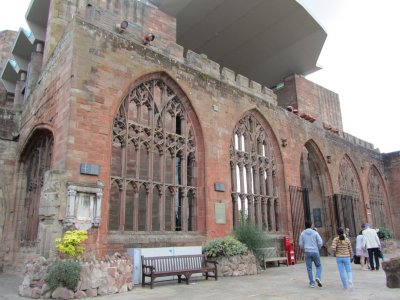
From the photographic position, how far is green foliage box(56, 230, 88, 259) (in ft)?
24.2

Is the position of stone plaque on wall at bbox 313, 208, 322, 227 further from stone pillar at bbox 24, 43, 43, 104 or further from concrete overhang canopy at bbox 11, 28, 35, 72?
concrete overhang canopy at bbox 11, 28, 35, 72

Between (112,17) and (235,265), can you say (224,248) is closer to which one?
(235,265)

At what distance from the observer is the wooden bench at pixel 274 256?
1206cm

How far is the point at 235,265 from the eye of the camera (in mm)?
9938

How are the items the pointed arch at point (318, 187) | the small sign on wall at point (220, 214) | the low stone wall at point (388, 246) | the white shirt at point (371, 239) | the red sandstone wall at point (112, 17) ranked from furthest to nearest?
1. the pointed arch at point (318, 187)
2. the low stone wall at point (388, 246)
3. the small sign on wall at point (220, 214)
4. the red sandstone wall at point (112, 17)
5. the white shirt at point (371, 239)

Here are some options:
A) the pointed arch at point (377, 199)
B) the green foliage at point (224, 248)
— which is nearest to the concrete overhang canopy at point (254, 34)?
the pointed arch at point (377, 199)

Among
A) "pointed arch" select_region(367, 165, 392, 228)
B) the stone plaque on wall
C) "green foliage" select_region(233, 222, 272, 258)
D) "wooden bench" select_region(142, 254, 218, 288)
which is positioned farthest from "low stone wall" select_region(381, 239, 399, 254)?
"wooden bench" select_region(142, 254, 218, 288)

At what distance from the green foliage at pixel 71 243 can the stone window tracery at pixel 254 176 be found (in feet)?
21.0

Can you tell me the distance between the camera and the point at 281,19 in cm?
1997

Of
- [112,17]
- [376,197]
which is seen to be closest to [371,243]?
[112,17]

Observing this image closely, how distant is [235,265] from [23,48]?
18.1 m

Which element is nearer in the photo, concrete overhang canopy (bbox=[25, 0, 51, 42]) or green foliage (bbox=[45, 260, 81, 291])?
green foliage (bbox=[45, 260, 81, 291])

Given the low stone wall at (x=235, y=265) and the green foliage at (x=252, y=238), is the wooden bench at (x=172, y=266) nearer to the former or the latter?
the low stone wall at (x=235, y=265)

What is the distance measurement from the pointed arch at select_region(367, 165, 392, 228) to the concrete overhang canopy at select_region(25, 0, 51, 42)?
2084 centimetres
